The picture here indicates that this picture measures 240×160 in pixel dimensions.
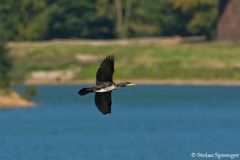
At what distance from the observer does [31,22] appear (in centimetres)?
14250

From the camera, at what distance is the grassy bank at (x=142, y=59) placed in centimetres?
12375

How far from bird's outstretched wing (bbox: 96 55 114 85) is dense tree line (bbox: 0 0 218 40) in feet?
344

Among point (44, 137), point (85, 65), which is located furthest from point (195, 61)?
point (44, 137)

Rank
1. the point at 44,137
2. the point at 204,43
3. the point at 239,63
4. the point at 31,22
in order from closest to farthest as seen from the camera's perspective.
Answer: the point at 44,137 → the point at 239,63 → the point at 204,43 → the point at 31,22

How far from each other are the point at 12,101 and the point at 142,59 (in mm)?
41456

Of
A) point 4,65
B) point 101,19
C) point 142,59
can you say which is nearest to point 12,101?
point 4,65

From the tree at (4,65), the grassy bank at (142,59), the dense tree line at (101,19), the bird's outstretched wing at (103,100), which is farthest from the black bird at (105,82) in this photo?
the dense tree line at (101,19)

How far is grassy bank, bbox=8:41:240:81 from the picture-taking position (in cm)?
12375

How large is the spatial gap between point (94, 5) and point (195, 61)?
848 inches

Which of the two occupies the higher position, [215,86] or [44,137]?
[44,137]

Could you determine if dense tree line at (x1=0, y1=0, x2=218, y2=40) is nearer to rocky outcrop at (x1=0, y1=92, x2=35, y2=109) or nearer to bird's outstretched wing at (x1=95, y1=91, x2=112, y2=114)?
rocky outcrop at (x1=0, y1=92, x2=35, y2=109)

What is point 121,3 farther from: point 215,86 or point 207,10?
point 215,86

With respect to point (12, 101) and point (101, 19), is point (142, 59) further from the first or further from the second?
point (12, 101)

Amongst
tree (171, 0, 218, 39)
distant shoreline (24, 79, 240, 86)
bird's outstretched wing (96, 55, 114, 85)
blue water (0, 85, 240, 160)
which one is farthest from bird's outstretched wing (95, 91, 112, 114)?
tree (171, 0, 218, 39)
